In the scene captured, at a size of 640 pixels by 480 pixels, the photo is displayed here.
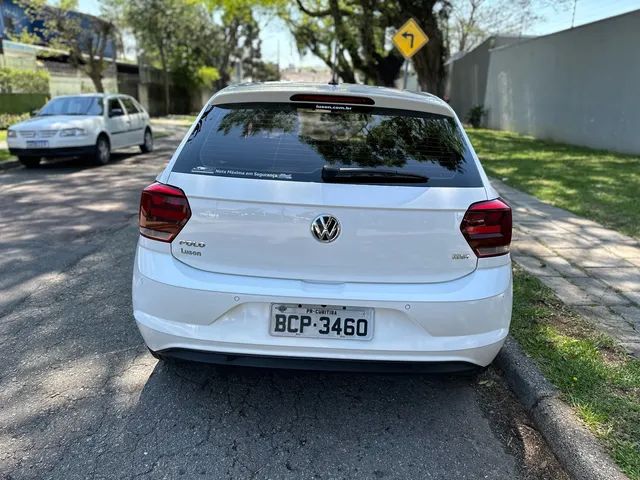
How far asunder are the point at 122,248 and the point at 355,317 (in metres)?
4.00

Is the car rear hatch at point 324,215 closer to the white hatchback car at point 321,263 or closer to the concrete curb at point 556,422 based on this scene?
the white hatchback car at point 321,263

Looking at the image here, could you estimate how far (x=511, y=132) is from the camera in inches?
806

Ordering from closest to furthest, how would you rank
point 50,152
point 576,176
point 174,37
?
1. point 576,176
2. point 50,152
3. point 174,37

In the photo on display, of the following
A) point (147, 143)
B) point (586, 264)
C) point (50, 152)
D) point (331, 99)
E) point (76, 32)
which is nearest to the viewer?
point (331, 99)

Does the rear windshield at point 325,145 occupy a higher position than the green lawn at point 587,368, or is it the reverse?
the rear windshield at point 325,145

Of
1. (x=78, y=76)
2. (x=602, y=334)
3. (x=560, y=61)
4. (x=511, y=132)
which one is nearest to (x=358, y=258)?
(x=602, y=334)

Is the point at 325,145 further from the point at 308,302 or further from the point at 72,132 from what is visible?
the point at 72,132

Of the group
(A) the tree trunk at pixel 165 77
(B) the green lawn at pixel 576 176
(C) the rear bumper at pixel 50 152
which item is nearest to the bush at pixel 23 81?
(C) the rear bumper at pixel 50 152

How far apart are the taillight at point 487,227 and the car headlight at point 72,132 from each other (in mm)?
10837

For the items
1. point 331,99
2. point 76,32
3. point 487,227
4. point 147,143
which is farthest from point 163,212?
point 76,32

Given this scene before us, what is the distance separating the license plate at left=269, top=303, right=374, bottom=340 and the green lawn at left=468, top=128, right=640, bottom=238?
4861mm

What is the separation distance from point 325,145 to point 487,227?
938 mm

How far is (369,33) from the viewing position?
2367 centimetres

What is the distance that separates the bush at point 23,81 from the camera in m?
19.3
